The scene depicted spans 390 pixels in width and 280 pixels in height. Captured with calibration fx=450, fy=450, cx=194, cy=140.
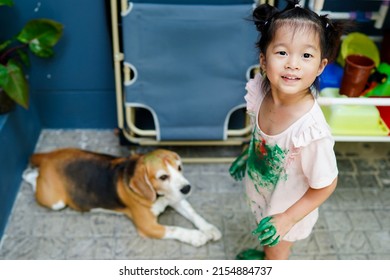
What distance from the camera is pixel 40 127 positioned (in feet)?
8.16

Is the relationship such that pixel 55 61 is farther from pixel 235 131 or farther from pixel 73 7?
pixel 235 131

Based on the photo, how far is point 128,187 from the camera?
1.89 meters

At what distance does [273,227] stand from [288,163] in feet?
0.62

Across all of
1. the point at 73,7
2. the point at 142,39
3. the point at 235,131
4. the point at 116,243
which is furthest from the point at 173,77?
the point at 116,243

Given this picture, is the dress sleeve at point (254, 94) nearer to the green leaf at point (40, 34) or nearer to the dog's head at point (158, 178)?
the dog's head at point (158, 178)

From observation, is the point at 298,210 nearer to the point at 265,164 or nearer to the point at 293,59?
the point at 265,164

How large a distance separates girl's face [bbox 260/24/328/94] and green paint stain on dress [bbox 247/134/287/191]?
23 cm

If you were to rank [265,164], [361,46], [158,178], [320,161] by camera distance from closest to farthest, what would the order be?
[320,161] < [265,164] < [158,178] < [361,46]

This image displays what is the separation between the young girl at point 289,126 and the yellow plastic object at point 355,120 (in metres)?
0.62

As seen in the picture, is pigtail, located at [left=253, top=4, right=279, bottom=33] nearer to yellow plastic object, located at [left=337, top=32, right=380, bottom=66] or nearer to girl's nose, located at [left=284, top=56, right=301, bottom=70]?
girl's nose, located at [left=284, top=56, right=301, bottom=70]

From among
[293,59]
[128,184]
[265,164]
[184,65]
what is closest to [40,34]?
[184,65]
